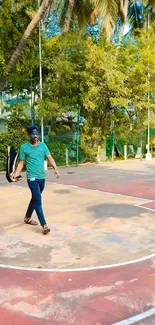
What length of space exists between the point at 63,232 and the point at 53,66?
44.2 ft

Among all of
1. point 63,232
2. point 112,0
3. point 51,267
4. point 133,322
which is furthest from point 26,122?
point 133,322

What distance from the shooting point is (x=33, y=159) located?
22.0 feet

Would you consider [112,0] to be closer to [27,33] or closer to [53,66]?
[53,66]

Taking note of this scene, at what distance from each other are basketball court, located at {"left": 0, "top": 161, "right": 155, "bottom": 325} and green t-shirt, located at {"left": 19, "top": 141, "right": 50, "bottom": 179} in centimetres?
106

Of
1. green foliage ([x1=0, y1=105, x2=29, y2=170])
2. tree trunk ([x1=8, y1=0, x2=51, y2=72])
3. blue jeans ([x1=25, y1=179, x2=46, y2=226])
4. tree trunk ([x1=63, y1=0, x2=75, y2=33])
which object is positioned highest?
tree trunk ([x1=63, y1=0, x2=75, y2=33])

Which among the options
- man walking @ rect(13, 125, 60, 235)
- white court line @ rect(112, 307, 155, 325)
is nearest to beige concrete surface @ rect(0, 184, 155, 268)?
man walking @ rect(13, 125, 60, 235)

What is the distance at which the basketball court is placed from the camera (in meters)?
3.82

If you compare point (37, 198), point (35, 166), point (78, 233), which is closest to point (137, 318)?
point (78, 233)

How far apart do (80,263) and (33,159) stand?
2.21m

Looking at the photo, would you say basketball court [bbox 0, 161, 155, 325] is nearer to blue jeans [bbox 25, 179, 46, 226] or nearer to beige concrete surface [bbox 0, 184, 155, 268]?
beige concrete surface [bbox 0, 184, 155, 268]

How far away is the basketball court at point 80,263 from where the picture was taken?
3.82m

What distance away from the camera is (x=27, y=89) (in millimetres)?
20141

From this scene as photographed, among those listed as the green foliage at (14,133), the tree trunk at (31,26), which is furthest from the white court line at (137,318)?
the green foliage at (14,133)

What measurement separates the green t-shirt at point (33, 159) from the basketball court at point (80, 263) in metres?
1.06
